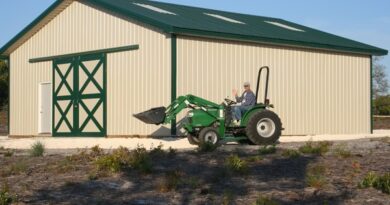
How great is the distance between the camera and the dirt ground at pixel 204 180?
7.72m

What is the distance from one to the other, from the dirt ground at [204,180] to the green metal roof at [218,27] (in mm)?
8523

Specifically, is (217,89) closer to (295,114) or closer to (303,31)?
(295,114)

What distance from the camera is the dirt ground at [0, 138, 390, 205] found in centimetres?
772

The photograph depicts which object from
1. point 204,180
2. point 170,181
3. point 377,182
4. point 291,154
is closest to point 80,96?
point 291,154

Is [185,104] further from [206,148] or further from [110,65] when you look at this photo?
[110,65]

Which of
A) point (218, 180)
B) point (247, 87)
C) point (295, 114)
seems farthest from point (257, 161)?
point (295, 114)

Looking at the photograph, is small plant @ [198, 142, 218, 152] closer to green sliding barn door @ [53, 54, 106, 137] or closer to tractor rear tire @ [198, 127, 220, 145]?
tractor rear tire @ [198, 127, 220, 145]

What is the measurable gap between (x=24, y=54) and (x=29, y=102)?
2.01 m

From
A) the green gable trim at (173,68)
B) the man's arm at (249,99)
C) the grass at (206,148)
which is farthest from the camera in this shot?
the green gable trim at (173,68)

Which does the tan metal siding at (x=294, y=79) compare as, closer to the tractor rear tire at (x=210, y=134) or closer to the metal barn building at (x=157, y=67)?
the metal barn building at (x=157, y=67)

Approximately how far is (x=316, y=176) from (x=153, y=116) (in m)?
7.50

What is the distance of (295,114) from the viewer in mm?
21812

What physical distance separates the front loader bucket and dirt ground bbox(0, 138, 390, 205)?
4422mm

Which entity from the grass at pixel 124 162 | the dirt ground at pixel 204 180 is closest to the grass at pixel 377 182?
the dirt ground at pixel 204 180
